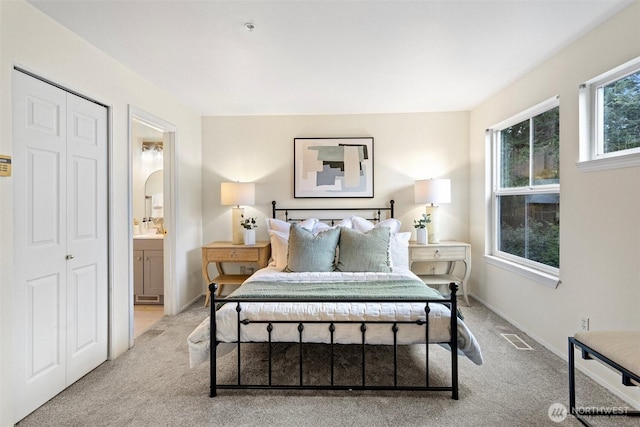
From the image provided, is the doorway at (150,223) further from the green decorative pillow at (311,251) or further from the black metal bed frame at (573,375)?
the black metal bed frame at (573,375)

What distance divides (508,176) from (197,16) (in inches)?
137

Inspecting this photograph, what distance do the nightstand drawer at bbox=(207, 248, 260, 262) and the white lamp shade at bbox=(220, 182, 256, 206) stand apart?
0.60 meters

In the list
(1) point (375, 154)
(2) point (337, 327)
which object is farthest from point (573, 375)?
(1) point (375, 154)

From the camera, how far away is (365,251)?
312cm

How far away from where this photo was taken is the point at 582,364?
2.39 metres

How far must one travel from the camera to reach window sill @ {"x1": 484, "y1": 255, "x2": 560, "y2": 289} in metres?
2.68

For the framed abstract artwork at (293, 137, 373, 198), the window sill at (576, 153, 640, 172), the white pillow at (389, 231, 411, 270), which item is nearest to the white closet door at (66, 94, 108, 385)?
the framed abstract artwork at (293, 137, 373, 198)

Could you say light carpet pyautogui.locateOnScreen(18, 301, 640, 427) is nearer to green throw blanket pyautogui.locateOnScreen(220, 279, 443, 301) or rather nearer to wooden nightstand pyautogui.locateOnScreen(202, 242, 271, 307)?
green throw blanket pyautogui.locateOnScreen(220, 279, 443, 301)

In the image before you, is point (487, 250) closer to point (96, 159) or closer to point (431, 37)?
point (431, 37)

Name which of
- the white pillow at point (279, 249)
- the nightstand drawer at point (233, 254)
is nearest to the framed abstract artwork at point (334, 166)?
the white pillow at point (279, 249)

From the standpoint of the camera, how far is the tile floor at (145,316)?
3.38 meters

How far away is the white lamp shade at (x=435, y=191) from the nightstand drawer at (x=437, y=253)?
59cm

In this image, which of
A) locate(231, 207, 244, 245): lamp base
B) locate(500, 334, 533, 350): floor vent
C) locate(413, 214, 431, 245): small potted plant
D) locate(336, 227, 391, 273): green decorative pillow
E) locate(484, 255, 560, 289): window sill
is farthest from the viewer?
locate(231, 207, 244, 245): lamp base

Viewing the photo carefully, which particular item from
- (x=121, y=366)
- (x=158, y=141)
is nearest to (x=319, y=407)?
(x=121, y=366)
